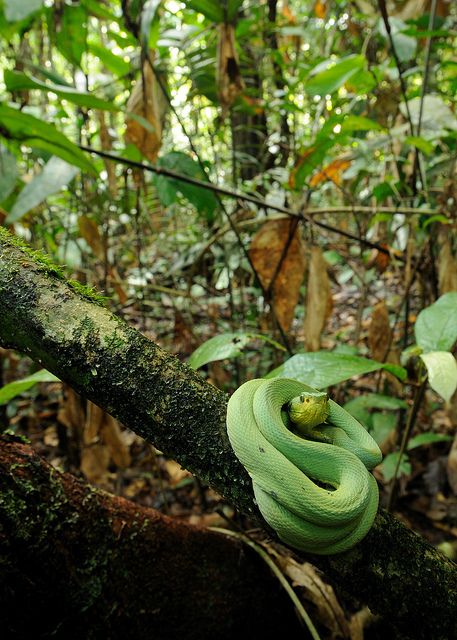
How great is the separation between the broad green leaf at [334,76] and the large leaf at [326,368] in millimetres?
1542

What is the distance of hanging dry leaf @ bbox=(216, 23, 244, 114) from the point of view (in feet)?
7.66

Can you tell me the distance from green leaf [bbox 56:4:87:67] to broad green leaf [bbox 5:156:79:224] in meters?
0.79

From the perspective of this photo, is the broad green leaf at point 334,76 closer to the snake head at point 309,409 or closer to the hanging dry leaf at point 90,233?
the hanging dry leaf at point 90,233

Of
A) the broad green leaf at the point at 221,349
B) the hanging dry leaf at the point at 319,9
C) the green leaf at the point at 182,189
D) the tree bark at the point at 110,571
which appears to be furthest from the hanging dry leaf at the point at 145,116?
the hanging dry leaf at the point at 319,9

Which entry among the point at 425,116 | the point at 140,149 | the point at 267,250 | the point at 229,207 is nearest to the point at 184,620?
the point at 267,250

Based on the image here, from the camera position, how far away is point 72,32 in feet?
8.30

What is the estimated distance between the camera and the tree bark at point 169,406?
1112 millimetres

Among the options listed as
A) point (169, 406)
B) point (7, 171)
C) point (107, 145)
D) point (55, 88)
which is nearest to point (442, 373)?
point (169, 406)

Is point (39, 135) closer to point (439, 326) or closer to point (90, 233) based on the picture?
point (90, 233)

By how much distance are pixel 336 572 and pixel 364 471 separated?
24 cm

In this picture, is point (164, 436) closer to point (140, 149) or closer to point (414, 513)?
point (140, 149)

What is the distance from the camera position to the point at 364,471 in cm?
121

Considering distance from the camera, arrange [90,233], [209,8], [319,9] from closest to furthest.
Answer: [209,8] < [90,233] < [319,9]

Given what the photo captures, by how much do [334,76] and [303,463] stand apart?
6.91 feet
